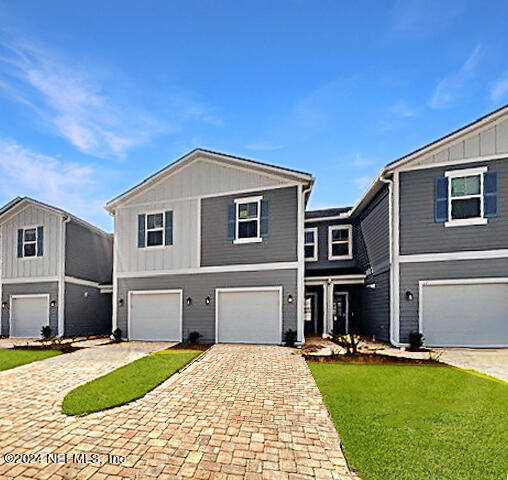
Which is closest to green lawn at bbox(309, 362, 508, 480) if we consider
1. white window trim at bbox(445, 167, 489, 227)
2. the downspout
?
the downspout

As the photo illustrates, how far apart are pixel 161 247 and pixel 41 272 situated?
645 cm

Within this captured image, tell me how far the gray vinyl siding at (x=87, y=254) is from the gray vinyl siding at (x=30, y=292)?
41.8 inches

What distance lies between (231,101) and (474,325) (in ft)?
41.3

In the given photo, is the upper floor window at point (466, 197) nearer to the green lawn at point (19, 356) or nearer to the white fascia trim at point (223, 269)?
the white fascia trim at point (223, 269)

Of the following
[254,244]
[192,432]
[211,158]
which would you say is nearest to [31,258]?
[211,158]

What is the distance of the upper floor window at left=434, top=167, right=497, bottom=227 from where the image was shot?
32.9ft

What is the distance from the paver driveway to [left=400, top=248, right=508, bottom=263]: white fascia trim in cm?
649

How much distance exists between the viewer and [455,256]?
33.6 ft

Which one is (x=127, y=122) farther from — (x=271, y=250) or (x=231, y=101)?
(x=271, y=250)

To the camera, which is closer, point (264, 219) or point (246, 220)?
point (264, 219)

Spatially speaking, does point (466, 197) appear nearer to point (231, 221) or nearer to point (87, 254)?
point (231, 221)

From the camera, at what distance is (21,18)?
343 inches

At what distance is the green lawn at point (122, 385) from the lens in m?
5.01

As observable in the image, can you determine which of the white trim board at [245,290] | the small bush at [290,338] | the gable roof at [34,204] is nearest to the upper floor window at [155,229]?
A: the white trim board at [245,290]
